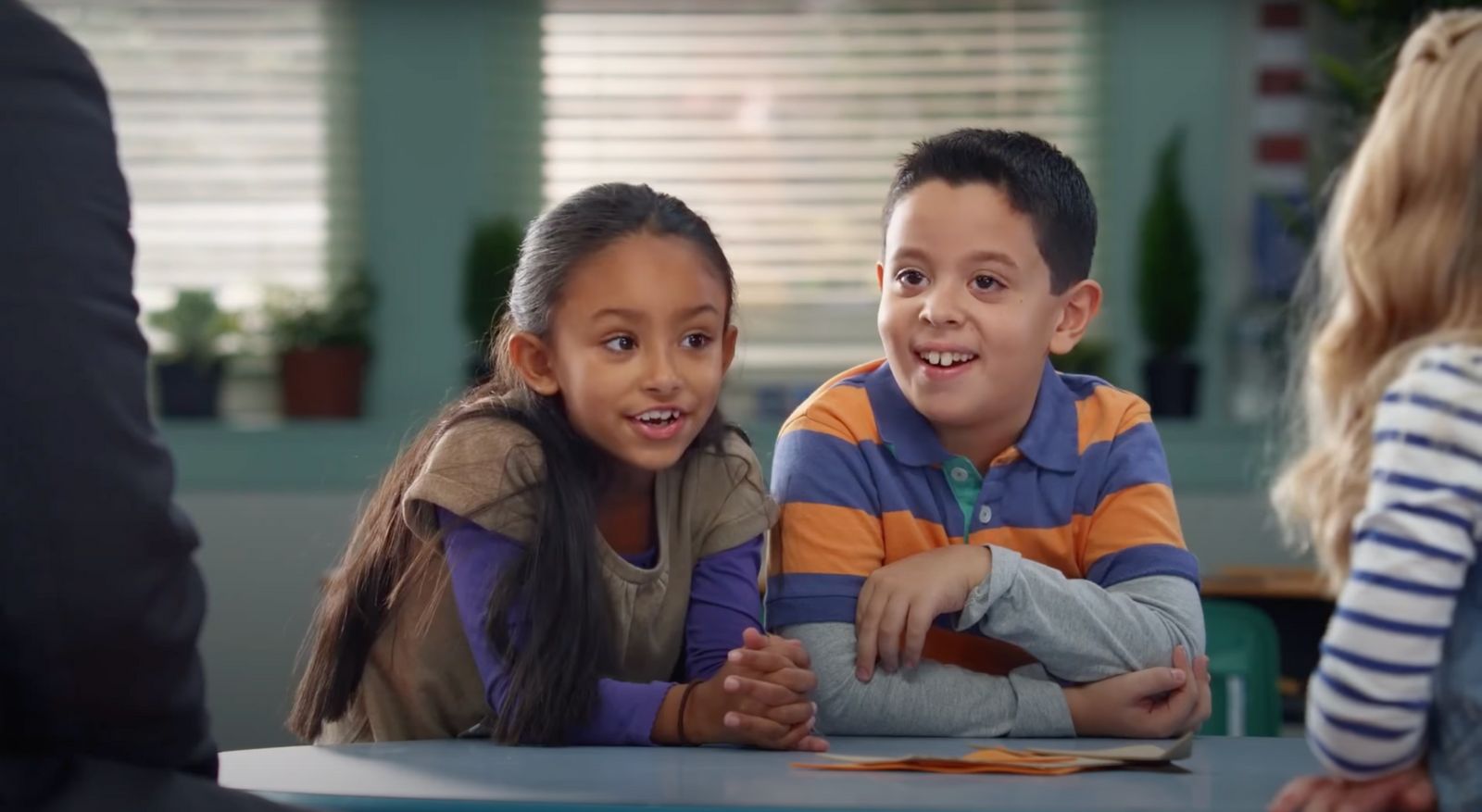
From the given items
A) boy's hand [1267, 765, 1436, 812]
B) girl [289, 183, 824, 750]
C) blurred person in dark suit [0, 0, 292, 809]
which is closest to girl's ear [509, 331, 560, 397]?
girl [289, 183, 824, 750]

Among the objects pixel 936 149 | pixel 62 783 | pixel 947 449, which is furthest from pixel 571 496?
pixel 62 783

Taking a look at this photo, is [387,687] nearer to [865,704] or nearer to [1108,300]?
[865,704]

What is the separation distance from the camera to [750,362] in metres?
4.90

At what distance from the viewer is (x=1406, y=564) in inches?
38.0

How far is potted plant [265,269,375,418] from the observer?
15.7 ft

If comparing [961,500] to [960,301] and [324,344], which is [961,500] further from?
[324,344]

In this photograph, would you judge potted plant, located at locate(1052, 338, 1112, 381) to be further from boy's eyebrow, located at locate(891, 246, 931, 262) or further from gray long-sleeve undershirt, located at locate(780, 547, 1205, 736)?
gray long-sleeve undershirt, located at locate(780, 547, 1205, 736)

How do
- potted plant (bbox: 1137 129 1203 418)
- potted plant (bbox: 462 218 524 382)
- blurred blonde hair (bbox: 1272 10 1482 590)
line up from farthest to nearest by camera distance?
potted plant (bbox: 462 218 524 382), potted plant (bbox: 1137 129 1203 418), blurred blonde hair (bbox: 1272 10 1482 590)

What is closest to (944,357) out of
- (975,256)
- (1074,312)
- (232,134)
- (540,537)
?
(975,256)

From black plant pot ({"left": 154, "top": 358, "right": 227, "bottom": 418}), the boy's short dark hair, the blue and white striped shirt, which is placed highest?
the boy's short dark hair

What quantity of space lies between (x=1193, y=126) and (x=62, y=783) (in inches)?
166

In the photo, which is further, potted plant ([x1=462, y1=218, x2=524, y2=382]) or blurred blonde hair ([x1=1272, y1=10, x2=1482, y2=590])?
potted plant ([x1=462, y1=218, x2=524, y2=382])

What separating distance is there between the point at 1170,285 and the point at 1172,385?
29 centimetres

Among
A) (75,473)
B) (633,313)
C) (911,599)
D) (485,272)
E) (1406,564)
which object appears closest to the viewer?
(75,473)
